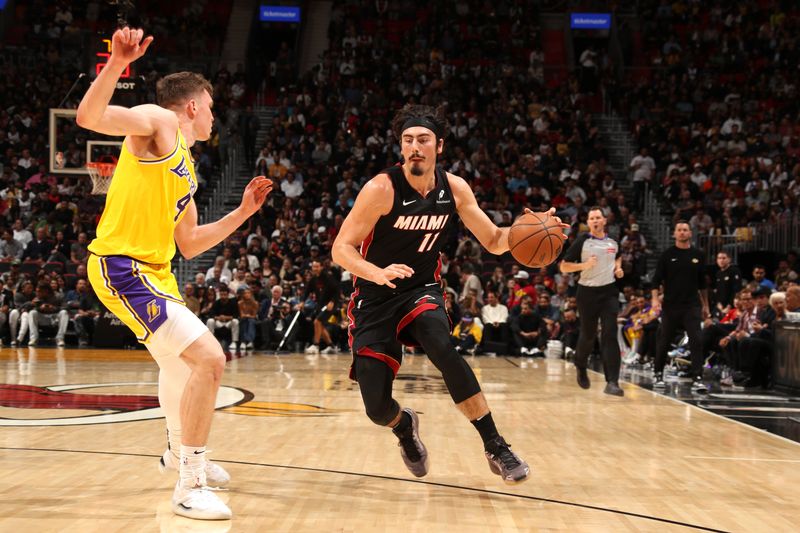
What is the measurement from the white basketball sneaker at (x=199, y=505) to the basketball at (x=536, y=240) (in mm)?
2117

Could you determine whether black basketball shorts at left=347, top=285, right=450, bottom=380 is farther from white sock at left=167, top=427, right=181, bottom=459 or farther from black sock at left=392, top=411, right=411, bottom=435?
white sock at left=167, top=427, right=181, bottom=459

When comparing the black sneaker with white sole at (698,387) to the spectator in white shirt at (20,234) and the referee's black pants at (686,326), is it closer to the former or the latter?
the referee's black pants at (686,326)

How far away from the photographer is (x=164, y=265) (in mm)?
4395

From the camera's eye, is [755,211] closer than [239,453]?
No

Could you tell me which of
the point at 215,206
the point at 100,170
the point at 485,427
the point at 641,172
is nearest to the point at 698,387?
the point at 485,427

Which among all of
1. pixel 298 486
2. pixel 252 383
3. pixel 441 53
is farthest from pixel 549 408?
Result: pixel 441 53

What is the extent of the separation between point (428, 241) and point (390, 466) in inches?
51.5

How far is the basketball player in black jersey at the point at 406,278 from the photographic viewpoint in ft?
15.2

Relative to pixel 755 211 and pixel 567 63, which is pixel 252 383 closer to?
pixel 755 211

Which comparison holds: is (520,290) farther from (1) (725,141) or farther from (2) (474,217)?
(2) (474,217)

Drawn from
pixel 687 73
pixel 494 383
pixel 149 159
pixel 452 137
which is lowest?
pixel 494 383

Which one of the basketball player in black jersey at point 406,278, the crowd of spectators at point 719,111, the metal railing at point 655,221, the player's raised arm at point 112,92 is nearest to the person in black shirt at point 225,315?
the metal railing at point 655,221

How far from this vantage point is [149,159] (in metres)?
4.19

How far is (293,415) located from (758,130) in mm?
17974
